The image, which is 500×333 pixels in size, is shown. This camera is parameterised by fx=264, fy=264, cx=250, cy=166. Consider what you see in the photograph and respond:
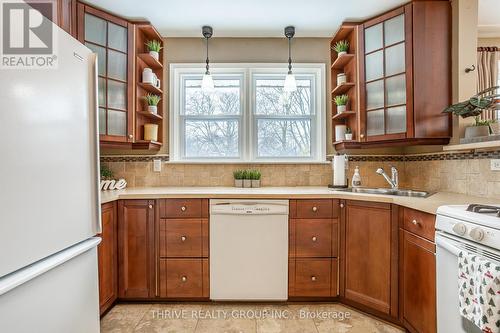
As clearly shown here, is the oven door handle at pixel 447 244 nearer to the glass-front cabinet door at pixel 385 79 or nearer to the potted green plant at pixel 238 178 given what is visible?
the glass-front cabinet door at pixel 385 79

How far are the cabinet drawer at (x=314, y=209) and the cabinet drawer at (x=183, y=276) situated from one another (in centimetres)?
85

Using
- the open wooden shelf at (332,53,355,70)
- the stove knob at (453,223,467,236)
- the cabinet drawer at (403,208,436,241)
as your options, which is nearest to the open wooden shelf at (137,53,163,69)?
the open wooden shelf at (332,53,355,70)

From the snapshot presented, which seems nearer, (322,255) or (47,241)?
(47,241)

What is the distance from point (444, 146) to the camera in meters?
2.06

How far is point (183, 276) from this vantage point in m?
2.13

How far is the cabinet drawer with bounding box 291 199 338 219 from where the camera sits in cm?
213

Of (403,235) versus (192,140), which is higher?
(192,140)

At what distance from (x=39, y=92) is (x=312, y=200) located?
181 centimetres

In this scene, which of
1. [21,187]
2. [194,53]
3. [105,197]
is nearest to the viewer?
[21,187]

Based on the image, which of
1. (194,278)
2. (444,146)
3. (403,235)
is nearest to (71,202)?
(194,278)

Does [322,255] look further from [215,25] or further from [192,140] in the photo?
[215,25]

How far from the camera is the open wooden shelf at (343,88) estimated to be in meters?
2.43

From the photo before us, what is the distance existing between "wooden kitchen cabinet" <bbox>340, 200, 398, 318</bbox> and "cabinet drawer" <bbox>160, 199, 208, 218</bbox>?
113 centimetres

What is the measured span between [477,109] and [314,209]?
134 centimetres
